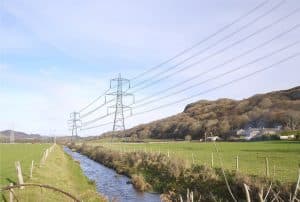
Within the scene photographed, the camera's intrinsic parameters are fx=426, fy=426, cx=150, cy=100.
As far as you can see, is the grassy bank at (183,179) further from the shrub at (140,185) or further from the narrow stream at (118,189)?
the narrow stream at (118,189)

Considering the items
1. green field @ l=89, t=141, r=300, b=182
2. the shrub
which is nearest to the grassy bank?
the shrub

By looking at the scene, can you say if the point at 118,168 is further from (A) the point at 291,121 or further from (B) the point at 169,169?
(A) the point at 291,121

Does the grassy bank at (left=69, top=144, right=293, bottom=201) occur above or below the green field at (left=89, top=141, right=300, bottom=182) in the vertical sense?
below

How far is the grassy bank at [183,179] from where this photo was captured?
24.5 metres

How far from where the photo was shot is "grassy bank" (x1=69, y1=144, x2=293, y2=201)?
965 inches

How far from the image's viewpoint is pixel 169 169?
38.9 m

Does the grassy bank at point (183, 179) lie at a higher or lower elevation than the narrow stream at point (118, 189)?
higher

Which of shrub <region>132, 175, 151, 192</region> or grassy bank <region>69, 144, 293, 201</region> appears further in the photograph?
shrub <region>132, 175, 151, 192</region>

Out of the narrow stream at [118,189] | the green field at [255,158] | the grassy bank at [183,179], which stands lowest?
the narrow stream at [118,189]

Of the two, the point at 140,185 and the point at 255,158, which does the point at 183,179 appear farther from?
the point at 255,158

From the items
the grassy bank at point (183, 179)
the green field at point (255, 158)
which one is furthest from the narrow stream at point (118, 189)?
the green field at point (255, 158)

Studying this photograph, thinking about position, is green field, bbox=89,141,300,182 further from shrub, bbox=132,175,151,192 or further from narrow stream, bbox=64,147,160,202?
narrow stream, bbox=64,147,160,202

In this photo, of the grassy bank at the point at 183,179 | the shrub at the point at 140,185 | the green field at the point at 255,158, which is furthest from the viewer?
the shrub at the point at 140,185

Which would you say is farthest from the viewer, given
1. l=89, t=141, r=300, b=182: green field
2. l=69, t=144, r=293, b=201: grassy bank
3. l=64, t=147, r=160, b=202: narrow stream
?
l=64, t=147, r=160, b=202: narrow stream
